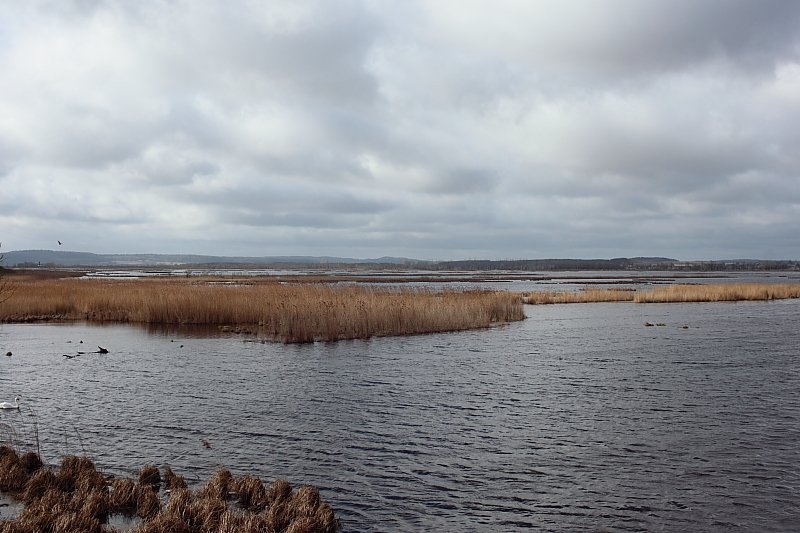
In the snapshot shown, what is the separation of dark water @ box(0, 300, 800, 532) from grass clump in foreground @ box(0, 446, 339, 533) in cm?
81

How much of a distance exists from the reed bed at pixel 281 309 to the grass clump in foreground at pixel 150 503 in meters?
16.5

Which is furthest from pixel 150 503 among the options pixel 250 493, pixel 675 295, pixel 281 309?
pixel 675 295

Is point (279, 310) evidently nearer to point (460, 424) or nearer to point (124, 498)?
point (460, 424)

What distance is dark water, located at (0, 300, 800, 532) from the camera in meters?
9.00

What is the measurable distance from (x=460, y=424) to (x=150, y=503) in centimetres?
675

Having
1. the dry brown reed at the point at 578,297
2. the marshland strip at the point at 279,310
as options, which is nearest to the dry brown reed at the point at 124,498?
the marshland strip at the point at 279,310

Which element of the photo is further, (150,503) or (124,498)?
(124,498)

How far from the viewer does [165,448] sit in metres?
11.2

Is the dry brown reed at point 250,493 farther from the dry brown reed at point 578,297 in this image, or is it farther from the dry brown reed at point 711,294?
the dry brown reed at point 711,294

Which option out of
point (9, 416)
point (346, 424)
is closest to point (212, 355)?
point (9, 416)

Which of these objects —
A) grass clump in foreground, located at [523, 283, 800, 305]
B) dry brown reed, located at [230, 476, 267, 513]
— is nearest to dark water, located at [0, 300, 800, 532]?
dry brown reed, located at [230, 476, 267, 513]

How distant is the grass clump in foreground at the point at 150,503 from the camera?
7.28 meters

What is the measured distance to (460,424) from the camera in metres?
13.0

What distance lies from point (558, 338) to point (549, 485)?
58.7ft
